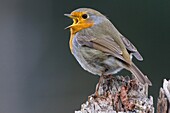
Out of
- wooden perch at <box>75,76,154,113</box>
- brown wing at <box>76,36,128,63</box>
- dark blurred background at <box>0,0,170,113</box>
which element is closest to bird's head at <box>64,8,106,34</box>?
brown wing at <box>76,36,128,63</box>

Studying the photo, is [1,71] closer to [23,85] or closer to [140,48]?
[23,85]

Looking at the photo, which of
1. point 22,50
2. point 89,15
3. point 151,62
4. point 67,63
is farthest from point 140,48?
point 89,15

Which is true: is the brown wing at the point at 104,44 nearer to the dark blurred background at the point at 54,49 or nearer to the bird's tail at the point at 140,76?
the bird's tail at the point at 140,76

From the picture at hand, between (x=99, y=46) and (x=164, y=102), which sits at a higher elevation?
(x=99, y=46)

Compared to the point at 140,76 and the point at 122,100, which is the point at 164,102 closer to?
the point at 122,100

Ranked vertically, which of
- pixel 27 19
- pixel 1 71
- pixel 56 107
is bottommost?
pixel 56 107

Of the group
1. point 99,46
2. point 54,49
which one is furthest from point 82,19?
point 54,49

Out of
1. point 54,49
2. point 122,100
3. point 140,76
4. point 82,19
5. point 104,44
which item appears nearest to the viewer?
point 122,100

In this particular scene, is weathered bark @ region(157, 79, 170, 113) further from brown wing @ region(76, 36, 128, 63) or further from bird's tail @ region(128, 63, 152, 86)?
brown wing @ region(76, 36, 128, 63)
